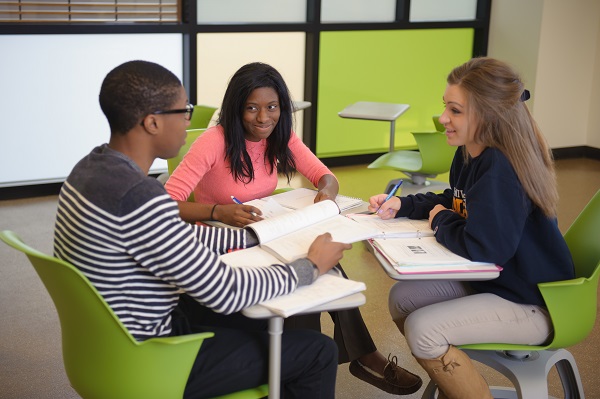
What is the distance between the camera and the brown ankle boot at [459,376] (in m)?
2.25

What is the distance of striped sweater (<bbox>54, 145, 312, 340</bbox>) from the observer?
68.5 inches

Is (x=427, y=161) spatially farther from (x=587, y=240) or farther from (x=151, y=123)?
(x=151, y=123)

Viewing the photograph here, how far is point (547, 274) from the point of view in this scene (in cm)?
224

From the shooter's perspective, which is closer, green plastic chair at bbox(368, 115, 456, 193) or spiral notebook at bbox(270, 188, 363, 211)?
spiral notebook at bbox(270, 188, 363, 211)

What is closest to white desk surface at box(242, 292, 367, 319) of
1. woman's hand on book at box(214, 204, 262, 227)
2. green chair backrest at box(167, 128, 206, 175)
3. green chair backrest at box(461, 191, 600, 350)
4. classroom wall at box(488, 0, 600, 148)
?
green chair backrest at box(461, 191, 600, 350)

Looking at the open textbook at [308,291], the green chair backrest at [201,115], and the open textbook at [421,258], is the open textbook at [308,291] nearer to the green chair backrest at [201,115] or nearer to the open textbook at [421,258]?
the open textbook at [421,258]

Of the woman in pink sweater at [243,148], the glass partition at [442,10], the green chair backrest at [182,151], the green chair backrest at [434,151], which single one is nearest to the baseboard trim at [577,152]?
the glass partition at [442,10]

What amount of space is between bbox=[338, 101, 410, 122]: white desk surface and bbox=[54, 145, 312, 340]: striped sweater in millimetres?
2852

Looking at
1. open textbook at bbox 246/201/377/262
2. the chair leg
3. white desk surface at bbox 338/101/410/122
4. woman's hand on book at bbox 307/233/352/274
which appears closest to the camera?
woman's hand on book at bbox 307/233/352/274

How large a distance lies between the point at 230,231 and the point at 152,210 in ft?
1.91

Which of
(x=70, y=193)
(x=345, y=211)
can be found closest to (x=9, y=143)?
(x=345, y=211)

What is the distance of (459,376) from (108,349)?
100 cm

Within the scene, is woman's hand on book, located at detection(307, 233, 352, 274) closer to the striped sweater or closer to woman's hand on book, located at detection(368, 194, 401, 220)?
the striped sweater

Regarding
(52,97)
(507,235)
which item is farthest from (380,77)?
(507,235)
